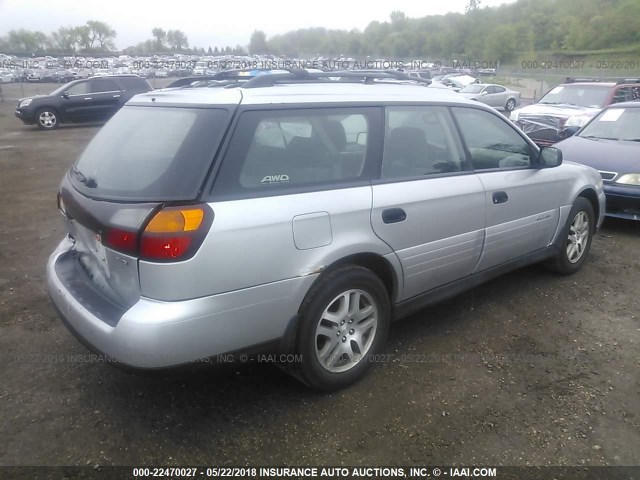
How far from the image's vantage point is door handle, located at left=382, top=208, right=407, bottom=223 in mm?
2935

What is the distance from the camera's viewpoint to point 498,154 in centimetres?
386

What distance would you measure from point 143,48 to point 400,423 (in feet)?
378

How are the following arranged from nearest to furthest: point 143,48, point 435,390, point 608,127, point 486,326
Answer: point 435,390
point 486,326
point 608,127
point 143,48

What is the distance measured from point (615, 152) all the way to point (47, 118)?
15.5 m

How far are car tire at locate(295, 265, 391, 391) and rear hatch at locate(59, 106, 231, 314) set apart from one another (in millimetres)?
781

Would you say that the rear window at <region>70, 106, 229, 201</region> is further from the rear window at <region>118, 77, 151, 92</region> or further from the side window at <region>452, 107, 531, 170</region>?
the rear window at <region>118, 77, 151, 92</region>

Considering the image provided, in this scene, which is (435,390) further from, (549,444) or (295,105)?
(295,105)

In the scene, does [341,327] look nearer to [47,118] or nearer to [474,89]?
[47,118]

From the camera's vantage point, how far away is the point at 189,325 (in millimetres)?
2281

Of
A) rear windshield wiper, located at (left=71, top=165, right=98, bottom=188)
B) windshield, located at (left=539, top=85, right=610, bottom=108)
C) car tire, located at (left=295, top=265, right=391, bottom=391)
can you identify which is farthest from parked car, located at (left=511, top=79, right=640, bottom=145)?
rear windshield wiper, located at (left=71, top=165, right=98, bottom=188)

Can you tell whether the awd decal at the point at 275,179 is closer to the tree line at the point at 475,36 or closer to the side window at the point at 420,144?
the side window at the point at 420,144

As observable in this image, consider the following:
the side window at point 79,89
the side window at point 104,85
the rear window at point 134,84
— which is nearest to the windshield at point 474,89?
the rear window at point 134,84

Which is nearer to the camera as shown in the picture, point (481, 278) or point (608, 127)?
point (481, 278)

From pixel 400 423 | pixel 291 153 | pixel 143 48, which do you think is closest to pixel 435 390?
pixel 400 423
